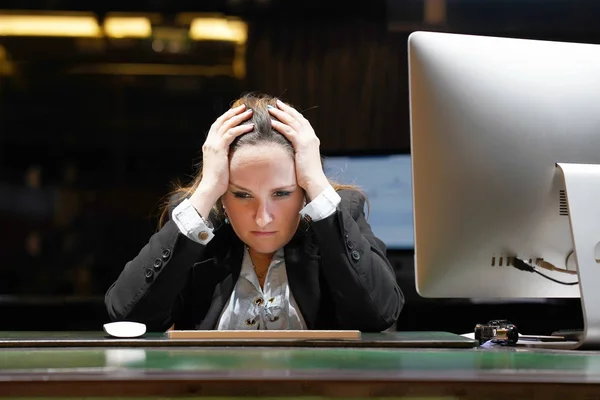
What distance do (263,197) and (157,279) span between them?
28 cm

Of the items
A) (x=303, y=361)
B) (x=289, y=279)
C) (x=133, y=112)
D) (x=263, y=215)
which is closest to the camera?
(x=303, y=361)

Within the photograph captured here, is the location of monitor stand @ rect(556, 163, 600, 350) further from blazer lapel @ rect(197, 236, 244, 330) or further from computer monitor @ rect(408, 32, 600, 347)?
blazer lapel @ rect(197, 236, 244, 330)

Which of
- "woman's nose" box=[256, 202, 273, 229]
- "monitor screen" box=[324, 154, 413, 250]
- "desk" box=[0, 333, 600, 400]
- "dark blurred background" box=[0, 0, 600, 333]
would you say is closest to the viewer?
"desk" box=[0, 333, 600, 400]

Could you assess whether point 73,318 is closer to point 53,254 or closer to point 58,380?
point 53,254

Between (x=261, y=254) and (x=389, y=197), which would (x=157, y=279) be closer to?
(x=261, y=254)

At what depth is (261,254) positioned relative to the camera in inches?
71.2

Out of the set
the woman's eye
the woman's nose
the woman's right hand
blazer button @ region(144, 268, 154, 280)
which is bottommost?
blazer button @ region(144, 268, 154, 280)

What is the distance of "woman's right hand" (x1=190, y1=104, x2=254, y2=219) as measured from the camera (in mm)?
1715

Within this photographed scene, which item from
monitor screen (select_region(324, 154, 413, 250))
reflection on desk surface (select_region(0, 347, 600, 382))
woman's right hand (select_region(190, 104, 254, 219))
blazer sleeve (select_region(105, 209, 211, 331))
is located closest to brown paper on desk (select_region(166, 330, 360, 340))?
reflection on desk surface (select_region(0, 347, 600, 382))

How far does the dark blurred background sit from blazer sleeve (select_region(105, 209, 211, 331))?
89.7 inches

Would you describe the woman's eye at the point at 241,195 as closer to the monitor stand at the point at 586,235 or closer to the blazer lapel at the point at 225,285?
the blazer lapel at the point at 225,285

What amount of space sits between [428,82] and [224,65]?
271cm

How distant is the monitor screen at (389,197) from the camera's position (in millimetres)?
3738

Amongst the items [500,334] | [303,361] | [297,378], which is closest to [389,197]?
[500,334]
